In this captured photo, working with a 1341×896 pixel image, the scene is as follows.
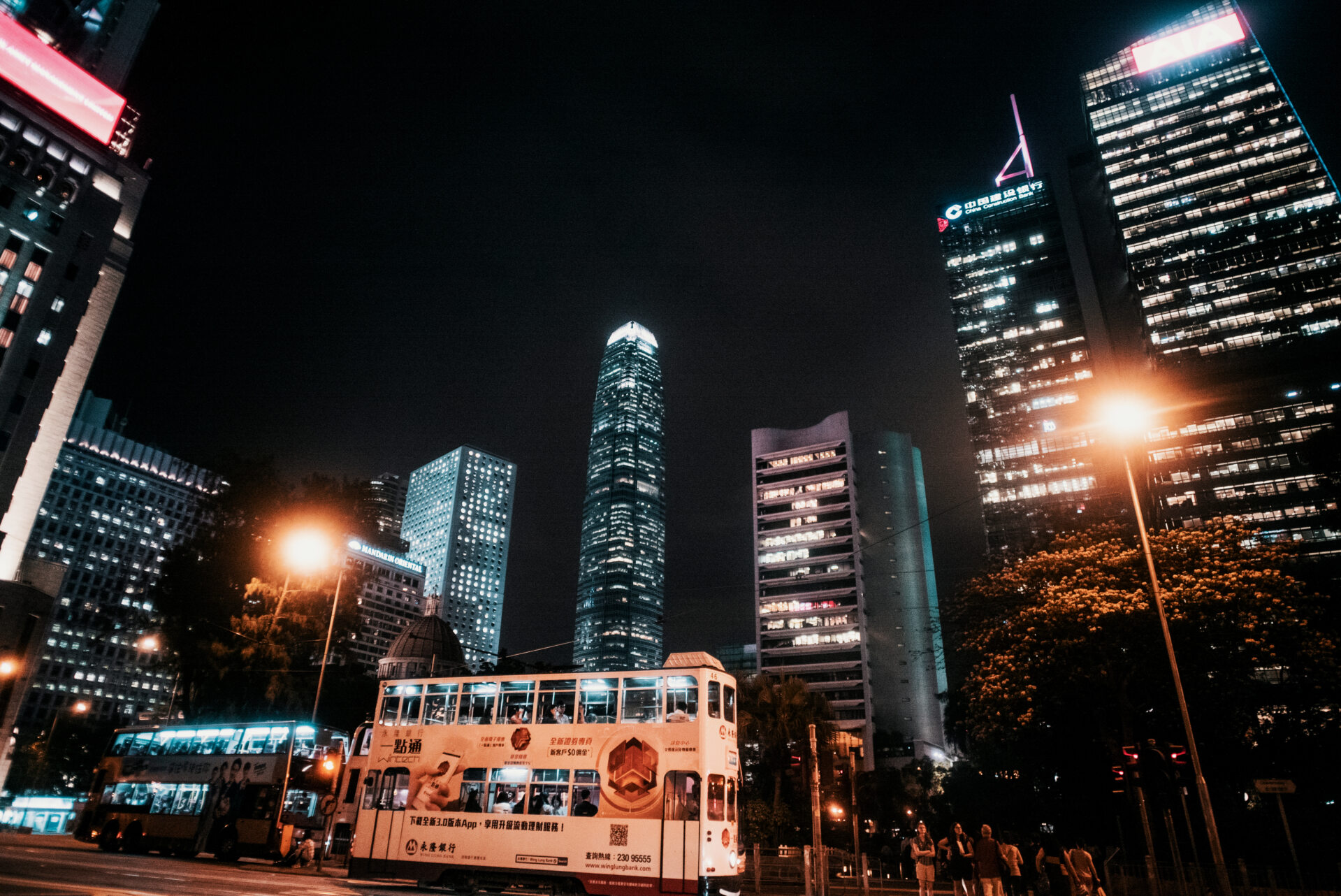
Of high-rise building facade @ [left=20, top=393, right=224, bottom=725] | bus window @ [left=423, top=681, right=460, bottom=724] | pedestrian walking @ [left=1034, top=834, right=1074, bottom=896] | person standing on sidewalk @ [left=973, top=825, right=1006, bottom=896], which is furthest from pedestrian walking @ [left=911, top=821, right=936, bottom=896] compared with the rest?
high-rise building facade @ [left=20, top=393, right=224, bottom=725]

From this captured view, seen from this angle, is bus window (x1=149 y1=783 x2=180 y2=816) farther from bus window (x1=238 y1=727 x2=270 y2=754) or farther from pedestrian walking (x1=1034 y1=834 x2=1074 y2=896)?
pedestrian walking (x1=1034 y1=834 x2=1074 y2=896)

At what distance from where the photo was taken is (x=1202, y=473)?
311 ft

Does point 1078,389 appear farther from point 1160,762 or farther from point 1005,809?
point 1160,762

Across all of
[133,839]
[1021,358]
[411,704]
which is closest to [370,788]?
[411,704]

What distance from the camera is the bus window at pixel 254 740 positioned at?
25516 millimetres

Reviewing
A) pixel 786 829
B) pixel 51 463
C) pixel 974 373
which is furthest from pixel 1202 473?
pixel 51 463

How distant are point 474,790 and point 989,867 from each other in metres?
11.4

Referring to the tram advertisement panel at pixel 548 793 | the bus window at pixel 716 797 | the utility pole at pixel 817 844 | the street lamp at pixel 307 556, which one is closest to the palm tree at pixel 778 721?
the utility pole at pixel 817 844

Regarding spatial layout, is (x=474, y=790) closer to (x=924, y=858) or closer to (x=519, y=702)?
(x=519, y=702)

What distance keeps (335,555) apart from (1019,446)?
4636 inches

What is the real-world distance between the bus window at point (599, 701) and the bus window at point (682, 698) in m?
1.30

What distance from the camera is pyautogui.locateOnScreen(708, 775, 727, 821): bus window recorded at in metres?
15.2

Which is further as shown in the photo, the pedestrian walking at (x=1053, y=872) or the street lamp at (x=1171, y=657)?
the pedestrian walking at (x=1053, y=872)

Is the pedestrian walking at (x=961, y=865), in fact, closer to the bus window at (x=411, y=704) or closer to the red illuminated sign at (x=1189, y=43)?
the bus window at (x=411, y=704)
